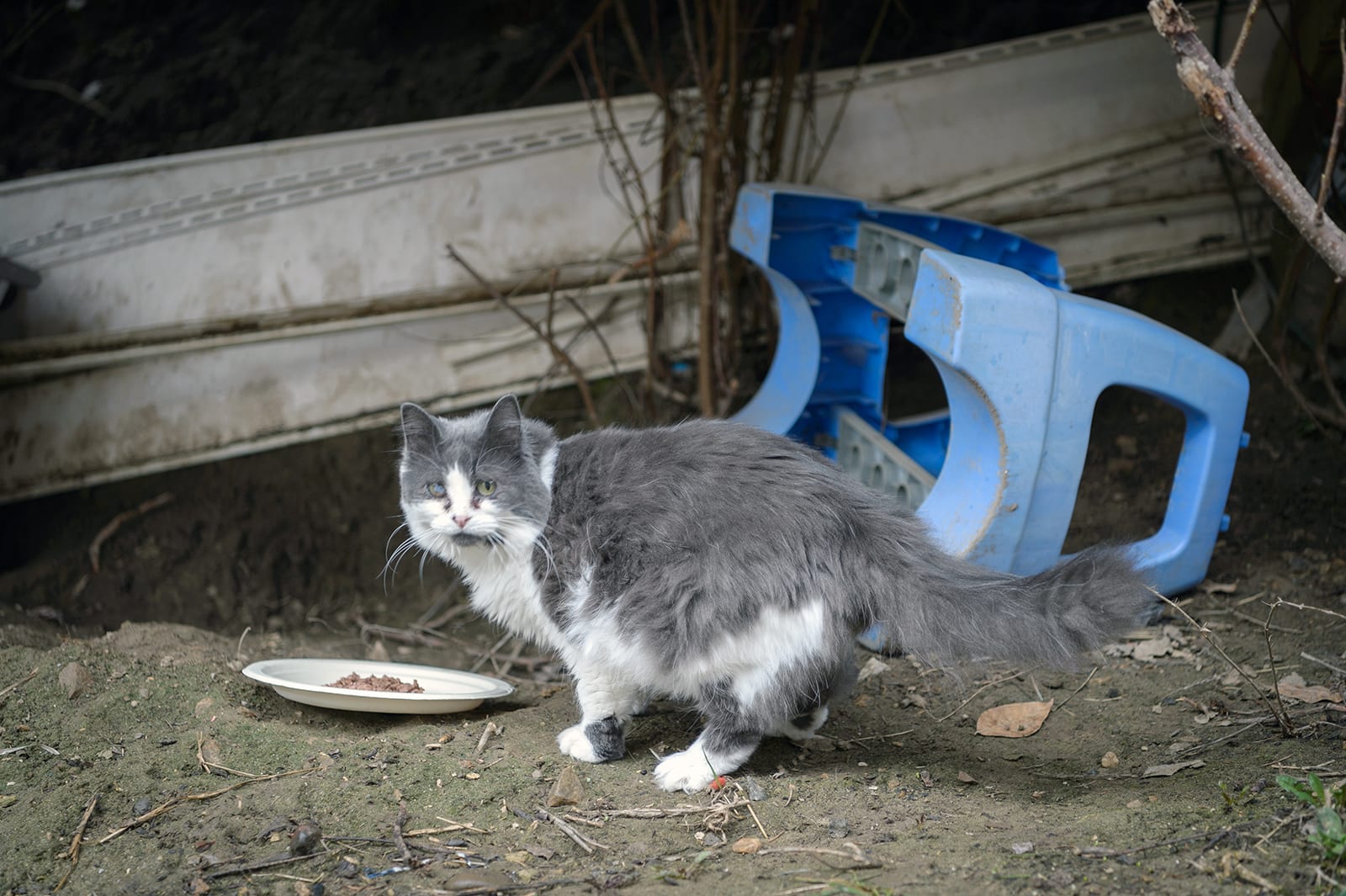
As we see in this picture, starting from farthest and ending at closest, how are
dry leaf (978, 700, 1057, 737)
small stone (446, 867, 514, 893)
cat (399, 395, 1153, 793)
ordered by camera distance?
dry leaf (978, 700, 1057, 737) → cat (399, 395, 1153, 793) → small stone (446, 867, 514, 893)

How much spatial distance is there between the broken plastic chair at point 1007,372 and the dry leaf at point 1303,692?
40cm

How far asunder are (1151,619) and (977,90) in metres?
2.24

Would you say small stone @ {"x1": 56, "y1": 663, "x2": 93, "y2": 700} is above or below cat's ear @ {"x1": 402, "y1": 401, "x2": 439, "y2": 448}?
below

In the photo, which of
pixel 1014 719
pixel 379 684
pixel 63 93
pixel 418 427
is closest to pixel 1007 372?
pixel 1014 719

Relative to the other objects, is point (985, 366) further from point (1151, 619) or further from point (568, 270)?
point (568, 270)

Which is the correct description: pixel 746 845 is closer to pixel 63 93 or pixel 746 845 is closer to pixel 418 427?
pixel 418 427

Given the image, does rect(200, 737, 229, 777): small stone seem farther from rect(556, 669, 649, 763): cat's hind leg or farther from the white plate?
rect(556, 669, 649, 763): cat's hind leg

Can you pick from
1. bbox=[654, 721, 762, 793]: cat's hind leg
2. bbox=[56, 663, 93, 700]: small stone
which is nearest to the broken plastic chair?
bbox=[654, 721, 762, 793]: cat's hind leg

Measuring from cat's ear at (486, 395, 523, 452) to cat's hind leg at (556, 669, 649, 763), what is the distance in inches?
22.0

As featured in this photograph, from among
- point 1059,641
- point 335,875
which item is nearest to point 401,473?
point 335,875

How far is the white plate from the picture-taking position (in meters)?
2.59

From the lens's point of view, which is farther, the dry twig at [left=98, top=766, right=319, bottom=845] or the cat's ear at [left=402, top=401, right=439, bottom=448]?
the cat's ear at [left=402, top=401, right=439, bottom=448]

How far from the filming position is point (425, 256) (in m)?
4.22

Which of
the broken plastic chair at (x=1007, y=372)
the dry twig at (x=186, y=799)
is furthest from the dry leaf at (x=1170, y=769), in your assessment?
the dry twig at (x=186, y=799)
